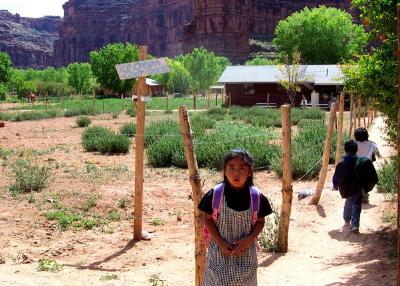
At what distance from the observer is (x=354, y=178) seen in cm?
730

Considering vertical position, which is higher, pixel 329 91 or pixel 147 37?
pixel 147 37

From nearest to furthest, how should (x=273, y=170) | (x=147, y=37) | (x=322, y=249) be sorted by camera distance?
(x=322, y=249) < (x=273, y=170) < (x=147, y=37)

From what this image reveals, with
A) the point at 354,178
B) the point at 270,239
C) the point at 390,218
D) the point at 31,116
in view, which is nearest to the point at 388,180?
the point at 390,218

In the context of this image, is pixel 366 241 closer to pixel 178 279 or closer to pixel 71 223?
pixel 178 279

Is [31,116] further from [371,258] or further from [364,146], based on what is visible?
[371,258]

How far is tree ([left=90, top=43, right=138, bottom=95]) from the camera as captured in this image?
65500 millimetres

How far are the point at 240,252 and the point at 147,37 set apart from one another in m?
166

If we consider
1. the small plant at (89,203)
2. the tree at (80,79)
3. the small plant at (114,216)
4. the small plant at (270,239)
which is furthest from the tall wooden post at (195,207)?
the tree at (80,79)

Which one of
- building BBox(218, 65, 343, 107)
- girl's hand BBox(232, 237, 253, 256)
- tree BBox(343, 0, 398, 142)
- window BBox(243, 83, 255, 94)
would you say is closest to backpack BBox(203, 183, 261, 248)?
girl's hand BBox(232, 237, 253, 256)

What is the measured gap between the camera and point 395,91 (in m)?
5.84

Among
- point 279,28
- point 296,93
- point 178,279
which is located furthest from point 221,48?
point 178,279

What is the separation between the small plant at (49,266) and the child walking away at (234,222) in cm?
293

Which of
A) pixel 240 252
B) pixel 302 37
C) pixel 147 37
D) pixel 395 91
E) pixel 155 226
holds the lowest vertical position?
pixel 155 226

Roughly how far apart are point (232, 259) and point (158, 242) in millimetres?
3886
